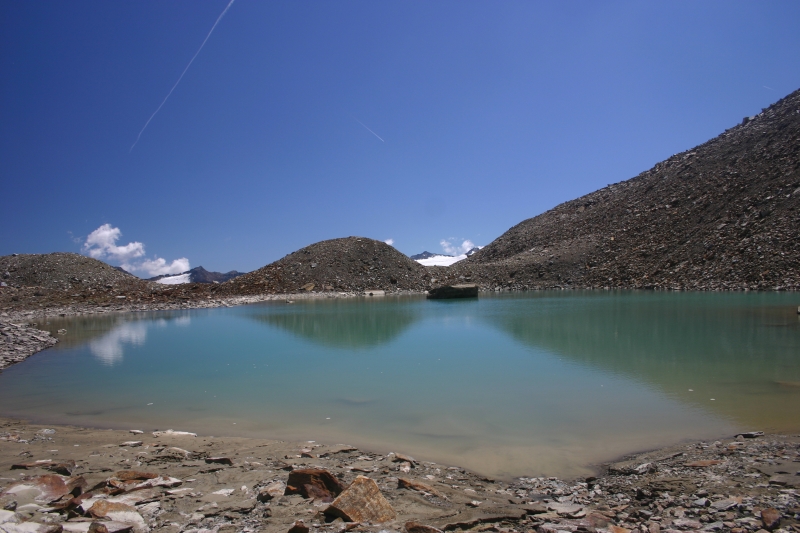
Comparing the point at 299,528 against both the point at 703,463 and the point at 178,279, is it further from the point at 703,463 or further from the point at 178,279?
the point at 178,279

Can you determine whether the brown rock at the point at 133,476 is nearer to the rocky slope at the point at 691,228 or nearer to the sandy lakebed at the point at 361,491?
the sandy lakebed at the point at 361,491

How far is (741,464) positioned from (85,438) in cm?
839

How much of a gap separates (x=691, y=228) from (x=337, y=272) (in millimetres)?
36379

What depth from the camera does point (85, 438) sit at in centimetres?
655

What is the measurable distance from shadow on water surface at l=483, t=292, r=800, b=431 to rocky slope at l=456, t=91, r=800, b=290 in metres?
15.5

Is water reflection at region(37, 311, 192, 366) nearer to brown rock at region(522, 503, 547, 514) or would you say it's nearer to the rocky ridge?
brown rock at region(522, 503, 547, 514)

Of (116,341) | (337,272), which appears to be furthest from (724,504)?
(337,272)

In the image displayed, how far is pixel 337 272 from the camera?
166 ft

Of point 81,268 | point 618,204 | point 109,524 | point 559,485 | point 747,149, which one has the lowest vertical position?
point 559,485

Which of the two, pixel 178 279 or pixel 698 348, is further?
pixel 178 279

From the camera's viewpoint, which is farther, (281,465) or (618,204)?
(618,204)

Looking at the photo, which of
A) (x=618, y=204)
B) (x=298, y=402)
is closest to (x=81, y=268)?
(x=298, y=402)

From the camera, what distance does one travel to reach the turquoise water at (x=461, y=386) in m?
6.41

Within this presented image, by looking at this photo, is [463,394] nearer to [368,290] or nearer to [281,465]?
[281,465]
